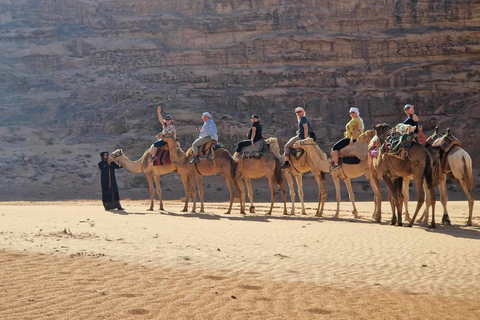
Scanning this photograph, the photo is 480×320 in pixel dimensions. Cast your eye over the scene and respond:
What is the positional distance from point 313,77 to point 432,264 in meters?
51.5

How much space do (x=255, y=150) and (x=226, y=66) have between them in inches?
1774

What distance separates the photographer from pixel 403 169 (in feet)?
55.9

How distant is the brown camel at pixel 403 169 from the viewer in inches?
657

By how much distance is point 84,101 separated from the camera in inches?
2443

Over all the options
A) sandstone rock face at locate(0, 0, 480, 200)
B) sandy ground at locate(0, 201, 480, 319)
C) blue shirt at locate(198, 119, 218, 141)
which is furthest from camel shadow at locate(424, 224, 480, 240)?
sandstone rock face at locate(0, 0, 480, 200)

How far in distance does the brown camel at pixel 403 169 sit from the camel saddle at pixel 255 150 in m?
4.61

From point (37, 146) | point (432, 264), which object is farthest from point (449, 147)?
point (37, 146)

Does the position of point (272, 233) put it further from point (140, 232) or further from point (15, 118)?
point (15, 118)

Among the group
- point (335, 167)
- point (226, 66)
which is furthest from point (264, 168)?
point (226, 66)

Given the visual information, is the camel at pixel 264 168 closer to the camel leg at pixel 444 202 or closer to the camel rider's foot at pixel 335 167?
the camel rider's foot at pixel 335 167

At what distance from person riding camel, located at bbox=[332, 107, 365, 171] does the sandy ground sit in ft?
11.6

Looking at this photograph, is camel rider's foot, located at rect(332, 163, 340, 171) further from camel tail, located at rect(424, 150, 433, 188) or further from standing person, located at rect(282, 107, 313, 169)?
camel tail, located at rect(424, 150, 433, 188)

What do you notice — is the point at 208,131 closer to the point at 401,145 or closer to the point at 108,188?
the point at 108,188

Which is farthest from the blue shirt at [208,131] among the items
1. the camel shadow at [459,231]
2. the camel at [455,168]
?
the camel shadow at [459,231]
